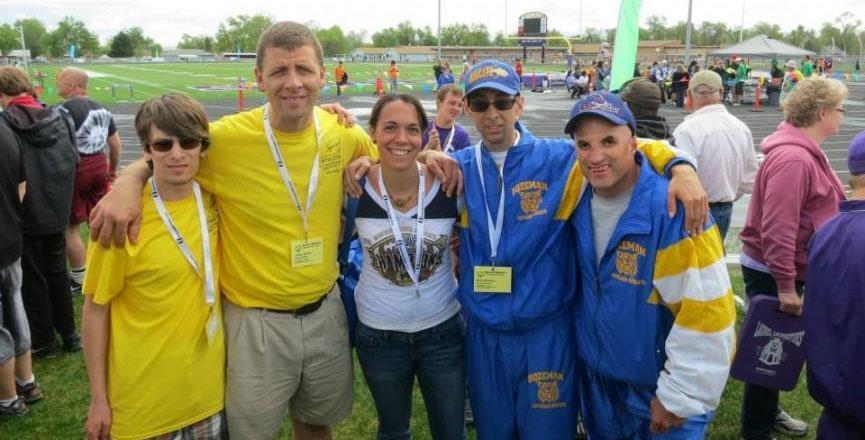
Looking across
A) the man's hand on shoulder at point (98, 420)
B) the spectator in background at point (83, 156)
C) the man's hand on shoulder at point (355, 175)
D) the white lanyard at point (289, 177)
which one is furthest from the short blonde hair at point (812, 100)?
the spectator in background at point (83, 156)

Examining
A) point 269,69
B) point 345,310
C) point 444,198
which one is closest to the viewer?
point 269,69

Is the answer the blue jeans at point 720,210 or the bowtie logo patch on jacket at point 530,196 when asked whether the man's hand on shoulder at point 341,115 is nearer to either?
the bowtie logo patch on jacket at point 530,196

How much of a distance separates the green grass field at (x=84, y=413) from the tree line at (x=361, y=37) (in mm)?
95751

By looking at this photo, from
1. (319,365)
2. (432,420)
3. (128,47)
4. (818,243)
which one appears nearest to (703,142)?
(818,243)

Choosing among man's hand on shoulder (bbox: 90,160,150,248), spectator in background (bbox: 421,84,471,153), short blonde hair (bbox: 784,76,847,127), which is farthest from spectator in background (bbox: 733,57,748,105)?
man's hand on shoulder (bbox: 90,160,150,248)

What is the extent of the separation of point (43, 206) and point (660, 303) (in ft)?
14.9

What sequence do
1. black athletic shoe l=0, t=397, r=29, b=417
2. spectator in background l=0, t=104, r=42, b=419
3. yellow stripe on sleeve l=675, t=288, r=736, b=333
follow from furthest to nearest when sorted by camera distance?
black athletic shoe l=0, t=397, r=29, b=417 → spectator in background l=0, t=104, r=42, b=419 → yellow stripe on sleeve l=675, t=288, r=736, b=333

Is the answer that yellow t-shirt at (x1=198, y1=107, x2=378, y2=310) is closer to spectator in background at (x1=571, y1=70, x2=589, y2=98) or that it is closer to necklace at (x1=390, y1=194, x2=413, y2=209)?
necklace at (x1=390, y1=194, x2=413, y2=209)

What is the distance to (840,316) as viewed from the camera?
89.8 inches

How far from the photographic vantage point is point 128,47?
10938 cm

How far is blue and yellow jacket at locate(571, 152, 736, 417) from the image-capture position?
2.22 meters

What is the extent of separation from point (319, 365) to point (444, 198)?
962mm

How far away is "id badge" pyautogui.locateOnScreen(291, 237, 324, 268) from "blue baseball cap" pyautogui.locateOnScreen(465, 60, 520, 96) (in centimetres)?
96

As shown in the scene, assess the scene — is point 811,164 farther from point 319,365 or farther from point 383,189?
point 319,365
